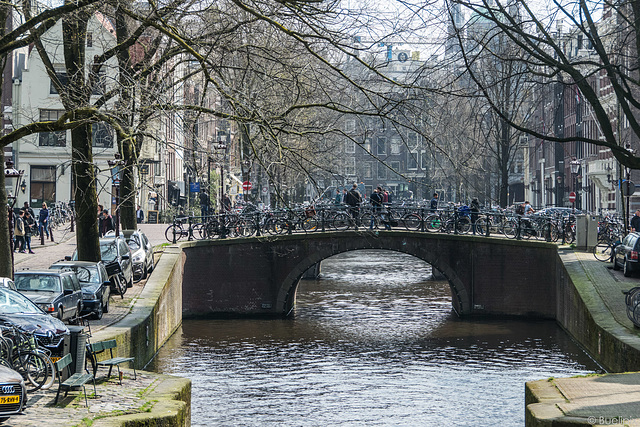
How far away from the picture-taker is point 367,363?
26.5 m

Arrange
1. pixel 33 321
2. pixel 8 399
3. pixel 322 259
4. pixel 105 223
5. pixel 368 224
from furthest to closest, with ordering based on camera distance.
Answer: pixel 105 223
pixel 368 224
pixel 322 259
pixel 33 321
pixel 8 399

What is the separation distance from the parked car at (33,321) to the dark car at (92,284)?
5.70 m

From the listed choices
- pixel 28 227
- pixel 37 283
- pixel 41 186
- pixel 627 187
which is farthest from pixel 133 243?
pixel 41 186

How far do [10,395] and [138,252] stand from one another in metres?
20.3

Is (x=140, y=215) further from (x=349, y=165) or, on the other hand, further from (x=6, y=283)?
(x=6, y=283)

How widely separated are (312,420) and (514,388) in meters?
5.54

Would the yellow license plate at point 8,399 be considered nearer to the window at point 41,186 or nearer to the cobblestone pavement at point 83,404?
the cobblestone pavement at point 83,404

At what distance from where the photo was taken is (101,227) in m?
40.8

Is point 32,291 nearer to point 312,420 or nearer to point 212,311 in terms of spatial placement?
point 312,420

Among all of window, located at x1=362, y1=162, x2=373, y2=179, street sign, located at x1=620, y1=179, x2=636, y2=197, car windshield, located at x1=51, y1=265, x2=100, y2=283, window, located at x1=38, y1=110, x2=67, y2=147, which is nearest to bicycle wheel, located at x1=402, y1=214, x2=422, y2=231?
street sign, located at x1=620, y1=179, x2=636, y2=197

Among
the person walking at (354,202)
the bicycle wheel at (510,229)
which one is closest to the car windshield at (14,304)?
the person walking at (354,202)

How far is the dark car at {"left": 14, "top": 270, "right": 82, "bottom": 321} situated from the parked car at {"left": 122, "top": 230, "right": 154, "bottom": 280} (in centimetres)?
858

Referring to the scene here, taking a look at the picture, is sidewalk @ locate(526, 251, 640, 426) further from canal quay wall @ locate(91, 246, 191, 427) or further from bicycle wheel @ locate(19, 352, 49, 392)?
bicycle wheel @ locate(19, 352, 49, 392)

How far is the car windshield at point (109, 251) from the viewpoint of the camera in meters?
28.7
